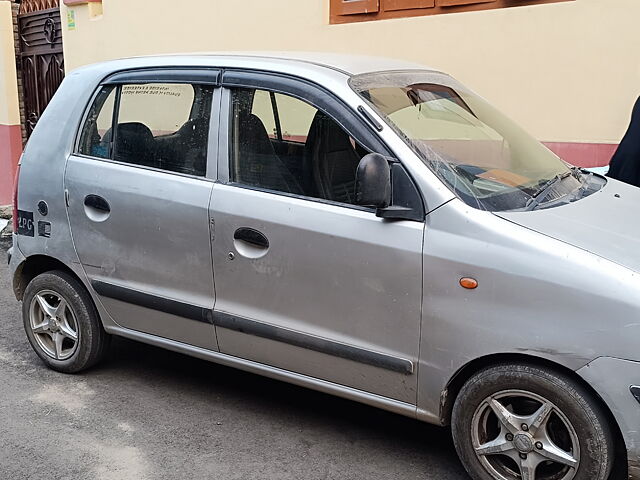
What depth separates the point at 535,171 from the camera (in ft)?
11.8

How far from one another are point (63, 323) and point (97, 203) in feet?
2.87

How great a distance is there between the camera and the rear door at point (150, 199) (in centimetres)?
366

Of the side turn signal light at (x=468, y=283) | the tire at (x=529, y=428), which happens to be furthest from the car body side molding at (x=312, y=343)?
the side turn signal light at (x=468, y=283)

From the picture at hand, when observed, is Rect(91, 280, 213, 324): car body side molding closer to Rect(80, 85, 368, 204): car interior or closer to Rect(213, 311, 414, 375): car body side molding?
Rect(213, 311, 414, 375): car body side molding

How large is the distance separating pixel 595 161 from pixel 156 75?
3454 millimetres

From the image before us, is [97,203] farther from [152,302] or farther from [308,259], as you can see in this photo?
[308,259]

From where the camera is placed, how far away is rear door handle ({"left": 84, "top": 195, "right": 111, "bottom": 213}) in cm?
391

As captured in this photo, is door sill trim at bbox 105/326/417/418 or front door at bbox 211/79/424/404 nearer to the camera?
front door at bbox 211/79/424/404

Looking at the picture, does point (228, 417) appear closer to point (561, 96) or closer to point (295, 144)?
point (295, 144)

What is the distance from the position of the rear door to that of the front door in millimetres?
133

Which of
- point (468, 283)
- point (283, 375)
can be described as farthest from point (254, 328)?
point (468, 283)

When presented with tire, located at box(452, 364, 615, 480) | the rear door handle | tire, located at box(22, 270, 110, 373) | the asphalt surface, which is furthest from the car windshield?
tire, located at box(22, 270, 110, 373)

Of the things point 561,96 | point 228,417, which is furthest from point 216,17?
point 228,417

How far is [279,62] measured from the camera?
3.58m
